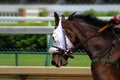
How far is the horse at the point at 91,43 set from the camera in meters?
5.59

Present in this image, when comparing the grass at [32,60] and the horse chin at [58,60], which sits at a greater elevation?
the horse chin at [58,60]

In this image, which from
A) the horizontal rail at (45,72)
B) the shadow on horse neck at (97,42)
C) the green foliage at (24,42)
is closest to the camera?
the shadow on horse neck at (97,42)

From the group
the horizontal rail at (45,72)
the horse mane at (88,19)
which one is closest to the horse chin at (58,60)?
the horse mane at (88,19)

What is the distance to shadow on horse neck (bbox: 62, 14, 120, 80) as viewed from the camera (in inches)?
219

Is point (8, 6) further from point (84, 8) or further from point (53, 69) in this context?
point (53, 69)

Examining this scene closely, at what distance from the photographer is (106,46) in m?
5.71

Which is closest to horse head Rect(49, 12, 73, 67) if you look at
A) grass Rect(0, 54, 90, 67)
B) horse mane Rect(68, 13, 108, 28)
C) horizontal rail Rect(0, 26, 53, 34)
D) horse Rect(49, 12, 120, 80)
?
horse Rect(49, 12, 120, 80)

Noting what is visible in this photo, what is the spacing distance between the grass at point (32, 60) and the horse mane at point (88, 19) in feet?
7.55

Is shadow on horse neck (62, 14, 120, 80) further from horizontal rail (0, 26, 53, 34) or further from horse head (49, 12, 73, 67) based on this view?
horizontal rail (0, 26, 53, 34)

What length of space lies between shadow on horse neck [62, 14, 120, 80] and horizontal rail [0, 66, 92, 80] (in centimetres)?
187

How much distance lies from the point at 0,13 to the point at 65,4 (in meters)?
4.58

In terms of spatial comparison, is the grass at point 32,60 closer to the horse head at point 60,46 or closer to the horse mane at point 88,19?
the horse mane at point 88,19

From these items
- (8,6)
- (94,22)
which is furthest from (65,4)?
(94,22)

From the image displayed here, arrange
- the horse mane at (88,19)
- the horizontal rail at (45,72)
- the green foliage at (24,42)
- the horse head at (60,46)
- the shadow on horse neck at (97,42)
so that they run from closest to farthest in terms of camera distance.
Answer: the shadow on horse neck at (97,42) → the horse head at (60,46) → the horse mane at (88,19) → the horizontal rail at (45,72) → the green foliage at (24,42)
